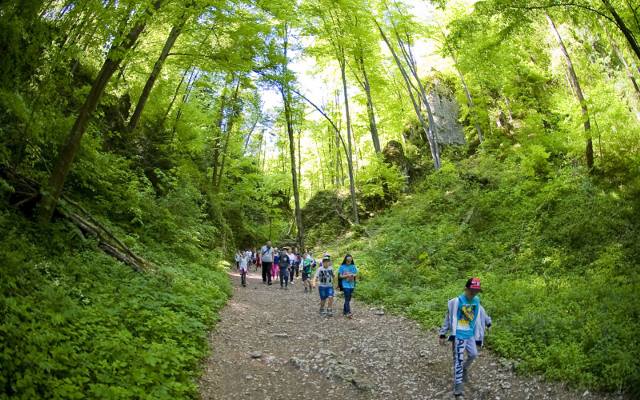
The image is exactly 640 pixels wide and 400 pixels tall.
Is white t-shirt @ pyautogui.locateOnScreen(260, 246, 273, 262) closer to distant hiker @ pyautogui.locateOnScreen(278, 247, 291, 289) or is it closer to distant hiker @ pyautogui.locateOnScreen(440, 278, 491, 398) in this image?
distant hiker @ pyautogui.locateOnScreen(278, 247, 291, 289)

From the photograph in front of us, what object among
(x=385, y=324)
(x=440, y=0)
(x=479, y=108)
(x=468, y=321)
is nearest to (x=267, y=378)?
(x=468, y=321)

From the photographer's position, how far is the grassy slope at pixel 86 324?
13.4ft

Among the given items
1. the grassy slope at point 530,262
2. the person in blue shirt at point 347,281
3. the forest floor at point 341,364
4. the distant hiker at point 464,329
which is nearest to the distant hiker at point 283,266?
the grassy slope at point 530,262

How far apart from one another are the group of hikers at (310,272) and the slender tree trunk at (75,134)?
21.1ft

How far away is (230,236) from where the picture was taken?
82.2ft

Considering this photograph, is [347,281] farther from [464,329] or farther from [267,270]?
[267,270]

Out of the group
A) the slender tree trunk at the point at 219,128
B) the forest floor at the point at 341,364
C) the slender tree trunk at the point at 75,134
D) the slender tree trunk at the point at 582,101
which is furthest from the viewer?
the slender tree trunk at the point at 219,128

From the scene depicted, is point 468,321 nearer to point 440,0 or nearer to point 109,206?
point 440,0

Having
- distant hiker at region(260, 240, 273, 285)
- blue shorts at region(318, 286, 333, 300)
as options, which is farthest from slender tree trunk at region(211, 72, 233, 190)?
blue shorts at region(318, 286, 333, 300)

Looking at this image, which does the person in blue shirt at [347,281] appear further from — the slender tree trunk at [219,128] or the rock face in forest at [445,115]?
the rock face in forest at [445,115]

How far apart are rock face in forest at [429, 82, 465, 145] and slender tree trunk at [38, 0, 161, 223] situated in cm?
2336

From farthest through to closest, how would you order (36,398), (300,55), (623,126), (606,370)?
1. (300,55)
2. (623,126)
3. (606,370)
4. (36,398)

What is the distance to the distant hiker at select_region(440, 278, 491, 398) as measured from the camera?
5914 millimetres

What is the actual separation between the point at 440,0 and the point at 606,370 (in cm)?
930
